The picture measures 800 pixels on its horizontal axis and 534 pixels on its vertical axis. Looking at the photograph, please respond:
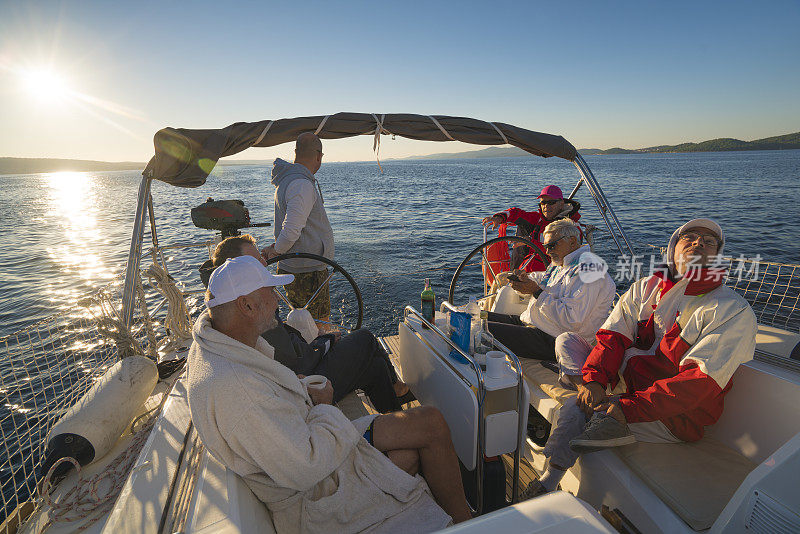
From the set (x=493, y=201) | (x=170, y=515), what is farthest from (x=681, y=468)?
(x=493, y=201)

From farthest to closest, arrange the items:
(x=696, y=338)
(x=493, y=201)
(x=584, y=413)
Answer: (x=493, y=201), (x=584, y=413), (x=696, y=338)

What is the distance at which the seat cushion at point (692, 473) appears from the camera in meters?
1.44

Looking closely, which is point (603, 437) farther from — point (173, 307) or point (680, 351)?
point (173, 307)

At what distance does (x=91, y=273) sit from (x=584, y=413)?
1193cm

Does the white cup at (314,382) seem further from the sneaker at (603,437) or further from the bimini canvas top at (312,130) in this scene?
the bimini canvas top at (312,130)

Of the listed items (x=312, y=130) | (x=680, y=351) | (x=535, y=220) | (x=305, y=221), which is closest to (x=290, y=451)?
(x=680, y=351)

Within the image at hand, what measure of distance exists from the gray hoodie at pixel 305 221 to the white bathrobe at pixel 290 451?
5.36 feet

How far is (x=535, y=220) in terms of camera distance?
14.8 ft

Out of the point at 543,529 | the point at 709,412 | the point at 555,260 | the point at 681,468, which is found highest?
the point at 555,260

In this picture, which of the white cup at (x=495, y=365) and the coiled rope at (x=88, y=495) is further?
the white cup at (x=495, y=365)

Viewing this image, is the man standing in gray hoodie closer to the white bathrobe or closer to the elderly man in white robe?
the elderly man in white robe

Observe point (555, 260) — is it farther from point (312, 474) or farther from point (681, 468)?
point (312, 474)

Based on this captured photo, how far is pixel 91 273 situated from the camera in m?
9.85

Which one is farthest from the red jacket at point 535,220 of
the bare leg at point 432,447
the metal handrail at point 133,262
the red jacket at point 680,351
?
the metal handrail at point 133,262
